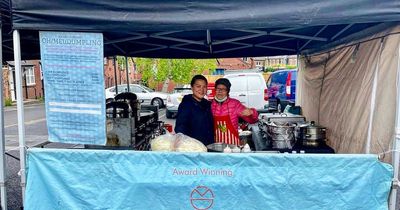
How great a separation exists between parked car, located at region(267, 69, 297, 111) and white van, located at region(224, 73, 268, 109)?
3.21 ft

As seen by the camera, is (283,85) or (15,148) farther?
(283,85)

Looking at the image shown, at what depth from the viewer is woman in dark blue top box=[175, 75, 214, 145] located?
381 cm

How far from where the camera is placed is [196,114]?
3.83 metres

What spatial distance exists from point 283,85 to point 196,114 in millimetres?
9633

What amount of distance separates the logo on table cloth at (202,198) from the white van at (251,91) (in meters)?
8.39

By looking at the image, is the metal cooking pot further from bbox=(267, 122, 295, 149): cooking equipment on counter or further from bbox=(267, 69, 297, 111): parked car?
bbox=(267, 69, 297, 111): parked car

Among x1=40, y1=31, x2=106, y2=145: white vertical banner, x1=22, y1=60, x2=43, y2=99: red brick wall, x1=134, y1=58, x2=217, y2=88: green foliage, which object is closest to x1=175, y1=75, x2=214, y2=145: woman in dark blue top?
x1=40, y1=31, x2=106, y2=145: white vertical banner

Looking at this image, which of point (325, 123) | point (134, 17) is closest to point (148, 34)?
point (134, 17)

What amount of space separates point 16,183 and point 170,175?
397cm

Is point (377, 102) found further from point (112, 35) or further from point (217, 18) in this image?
point (112, 35)

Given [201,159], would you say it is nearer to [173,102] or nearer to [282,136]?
[282,136]

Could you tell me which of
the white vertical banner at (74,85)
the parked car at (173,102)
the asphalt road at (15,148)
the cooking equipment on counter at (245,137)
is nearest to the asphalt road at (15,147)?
the asphalt road at (15,148)

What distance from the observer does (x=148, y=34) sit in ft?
11.6

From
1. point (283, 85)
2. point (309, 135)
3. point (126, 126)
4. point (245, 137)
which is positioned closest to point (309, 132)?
point (309, 135)
